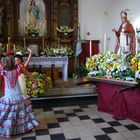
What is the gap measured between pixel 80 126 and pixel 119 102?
1053 millimetres

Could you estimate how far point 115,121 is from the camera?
4.65m

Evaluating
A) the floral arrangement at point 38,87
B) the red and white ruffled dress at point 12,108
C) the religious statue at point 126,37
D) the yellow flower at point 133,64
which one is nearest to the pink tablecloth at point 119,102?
the yellow flower at point 133,64

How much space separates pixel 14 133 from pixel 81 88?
3005mm

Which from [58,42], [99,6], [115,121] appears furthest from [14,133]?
[99,6]

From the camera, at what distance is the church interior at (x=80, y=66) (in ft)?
14.2

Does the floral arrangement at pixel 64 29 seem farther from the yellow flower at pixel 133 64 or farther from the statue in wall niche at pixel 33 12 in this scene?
the yellow flower at pixel 133 64

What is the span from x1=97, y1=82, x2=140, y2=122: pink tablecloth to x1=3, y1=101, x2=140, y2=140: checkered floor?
15 centimetres

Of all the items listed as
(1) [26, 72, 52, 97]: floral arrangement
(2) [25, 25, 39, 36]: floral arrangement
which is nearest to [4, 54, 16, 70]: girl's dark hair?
(1) [26, 72, 52, 97]: floral arrangement

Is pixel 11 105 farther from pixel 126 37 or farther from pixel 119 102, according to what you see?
pixel 126 37

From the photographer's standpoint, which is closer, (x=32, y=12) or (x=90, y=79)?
(x=90, y=79)

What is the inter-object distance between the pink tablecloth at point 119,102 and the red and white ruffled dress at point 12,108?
1.96 metres

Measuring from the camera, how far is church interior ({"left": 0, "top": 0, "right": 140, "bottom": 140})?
170 inches

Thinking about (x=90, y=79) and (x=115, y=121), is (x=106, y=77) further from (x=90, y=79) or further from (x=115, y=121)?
(x=115, y=121)

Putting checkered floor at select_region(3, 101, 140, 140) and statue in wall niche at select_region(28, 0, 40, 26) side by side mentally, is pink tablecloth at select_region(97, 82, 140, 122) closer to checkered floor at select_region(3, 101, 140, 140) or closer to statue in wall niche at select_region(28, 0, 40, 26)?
checkered floor at select_region(3, 101, 140, 140)
